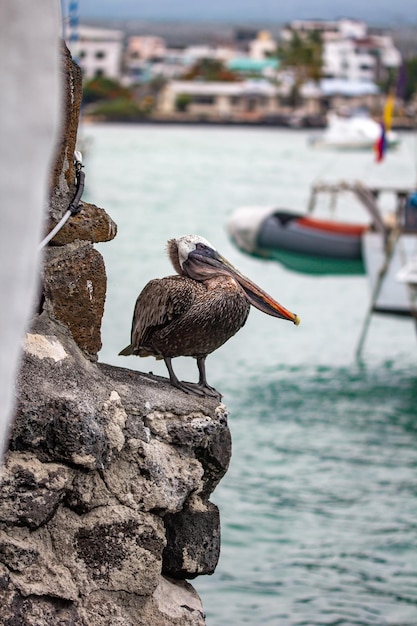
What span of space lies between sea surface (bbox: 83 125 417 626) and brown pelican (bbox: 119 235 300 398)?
1.80 metres

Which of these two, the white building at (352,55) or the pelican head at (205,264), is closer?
the pelican head at (205,264)

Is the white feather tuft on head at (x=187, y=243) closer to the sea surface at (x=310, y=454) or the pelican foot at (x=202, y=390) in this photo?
the pelican foot at (x=202, y=390)

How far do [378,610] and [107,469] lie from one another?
265 inches

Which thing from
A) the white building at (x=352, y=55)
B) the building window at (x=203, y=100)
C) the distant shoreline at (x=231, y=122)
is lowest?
the distant shoreline at (x=231, y=122)

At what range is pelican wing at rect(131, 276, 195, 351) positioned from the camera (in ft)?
13.9

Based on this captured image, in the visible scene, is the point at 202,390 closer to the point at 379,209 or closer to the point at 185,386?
the point at 185,386

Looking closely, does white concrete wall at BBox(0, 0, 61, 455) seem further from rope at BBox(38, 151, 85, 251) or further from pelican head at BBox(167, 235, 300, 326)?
pelican head at BBox(167, 235, 300, 326)

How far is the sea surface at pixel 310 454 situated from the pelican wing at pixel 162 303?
1806 millimetres

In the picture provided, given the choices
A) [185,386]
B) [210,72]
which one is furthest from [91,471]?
[210,72]

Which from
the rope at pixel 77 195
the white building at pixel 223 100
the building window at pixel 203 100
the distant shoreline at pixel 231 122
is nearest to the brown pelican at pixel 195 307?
the rope at pixel 77 195

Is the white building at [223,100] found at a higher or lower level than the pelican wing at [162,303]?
lower

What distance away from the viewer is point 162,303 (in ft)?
14.0

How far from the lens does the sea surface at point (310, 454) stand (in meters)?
10.7

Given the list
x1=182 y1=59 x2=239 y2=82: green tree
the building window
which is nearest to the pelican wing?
the building window
